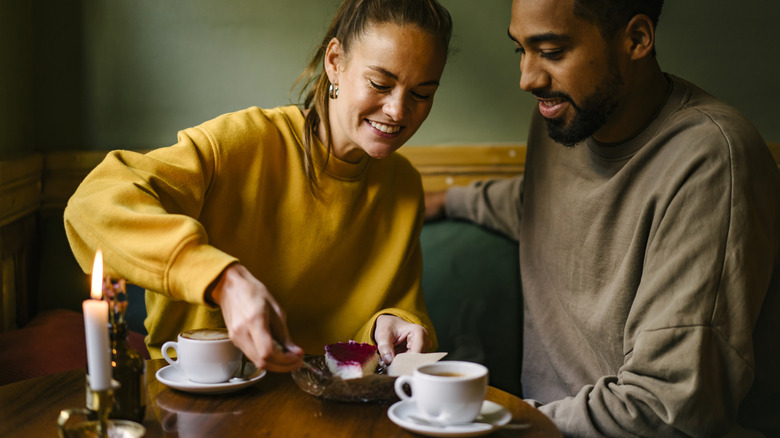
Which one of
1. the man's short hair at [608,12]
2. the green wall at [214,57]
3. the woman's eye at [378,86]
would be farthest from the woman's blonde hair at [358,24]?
the green wall at [214,57]

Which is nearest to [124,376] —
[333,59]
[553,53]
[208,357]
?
[208,357]

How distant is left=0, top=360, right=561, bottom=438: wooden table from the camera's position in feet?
3.11

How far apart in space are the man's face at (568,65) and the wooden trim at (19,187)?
50.7 inches

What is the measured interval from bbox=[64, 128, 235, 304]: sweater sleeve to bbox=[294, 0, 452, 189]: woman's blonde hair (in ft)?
0.93

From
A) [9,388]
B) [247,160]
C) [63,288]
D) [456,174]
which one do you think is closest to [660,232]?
[247,160]

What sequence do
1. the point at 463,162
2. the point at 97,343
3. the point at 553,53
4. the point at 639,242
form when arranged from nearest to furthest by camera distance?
the point at 97,343 < the point at 639,242 < the point at 553,53 < the point at 463,162

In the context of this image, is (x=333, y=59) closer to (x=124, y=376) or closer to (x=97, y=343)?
(x=124, y=376)

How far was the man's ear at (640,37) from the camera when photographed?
1.45 m

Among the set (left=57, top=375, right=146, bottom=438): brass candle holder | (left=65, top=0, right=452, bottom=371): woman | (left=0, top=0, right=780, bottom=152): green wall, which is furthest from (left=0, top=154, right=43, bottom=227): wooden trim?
(left=57, top=375, right=146, bottom=438): brass candle holder

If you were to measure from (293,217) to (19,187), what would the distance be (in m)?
0.89

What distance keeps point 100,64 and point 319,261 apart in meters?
1.07


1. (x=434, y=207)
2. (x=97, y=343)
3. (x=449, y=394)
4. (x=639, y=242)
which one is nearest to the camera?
(x=97, y=343)

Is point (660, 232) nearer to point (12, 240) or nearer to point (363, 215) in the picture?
point (363, 215)

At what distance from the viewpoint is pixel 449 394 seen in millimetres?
901
